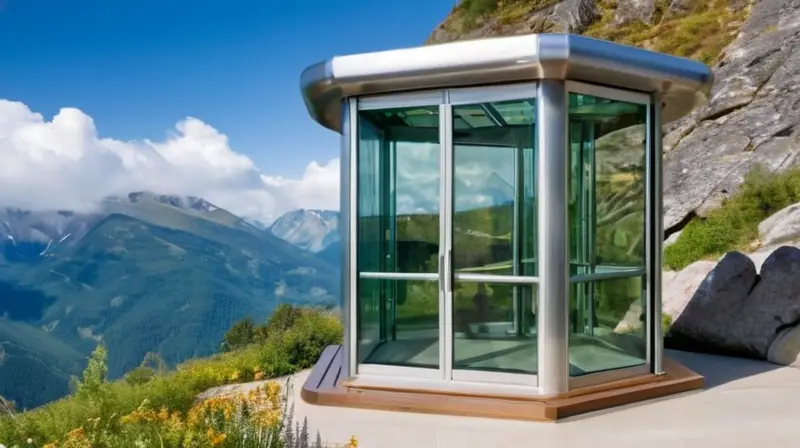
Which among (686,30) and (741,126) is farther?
(686,30)

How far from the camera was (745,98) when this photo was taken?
1703 cm

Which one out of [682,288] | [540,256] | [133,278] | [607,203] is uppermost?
[607,203]

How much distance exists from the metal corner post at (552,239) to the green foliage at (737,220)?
9112 millimetres

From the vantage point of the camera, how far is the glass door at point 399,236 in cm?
507

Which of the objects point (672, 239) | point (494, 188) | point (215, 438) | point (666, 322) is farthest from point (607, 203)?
point (672, 239)

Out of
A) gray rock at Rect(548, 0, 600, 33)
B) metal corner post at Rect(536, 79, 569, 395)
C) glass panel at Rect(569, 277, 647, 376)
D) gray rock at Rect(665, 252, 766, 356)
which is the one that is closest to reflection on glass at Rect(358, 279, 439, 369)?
metal corner post at Rect(536, 79, 569, 395)

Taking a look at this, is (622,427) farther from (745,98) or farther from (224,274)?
(224,274)

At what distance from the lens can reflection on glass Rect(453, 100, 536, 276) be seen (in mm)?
4855

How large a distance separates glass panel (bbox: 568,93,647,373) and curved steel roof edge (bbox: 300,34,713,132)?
0.30 meters

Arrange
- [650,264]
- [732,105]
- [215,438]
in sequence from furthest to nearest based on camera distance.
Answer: [732,105], [650,264], [215,438]

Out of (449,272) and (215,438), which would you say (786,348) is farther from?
(215,438)

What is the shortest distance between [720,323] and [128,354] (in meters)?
110

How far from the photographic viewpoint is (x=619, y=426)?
4.41 meters

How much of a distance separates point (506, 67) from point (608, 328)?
226cm
